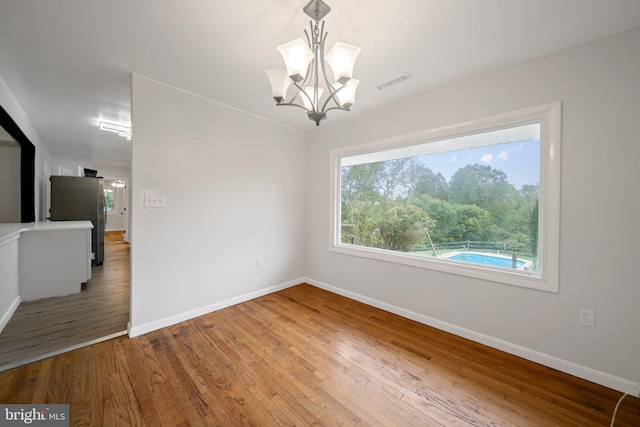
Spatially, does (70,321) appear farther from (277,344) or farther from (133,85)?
(133,85)

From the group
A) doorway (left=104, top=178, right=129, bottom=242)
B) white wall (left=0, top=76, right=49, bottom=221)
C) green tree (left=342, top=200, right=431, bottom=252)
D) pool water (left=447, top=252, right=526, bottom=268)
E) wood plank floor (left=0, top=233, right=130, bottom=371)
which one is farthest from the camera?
doorway (left=104, top=178, right=129, bottom=242)

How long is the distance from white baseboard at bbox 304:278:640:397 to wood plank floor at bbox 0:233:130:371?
9.64 feet

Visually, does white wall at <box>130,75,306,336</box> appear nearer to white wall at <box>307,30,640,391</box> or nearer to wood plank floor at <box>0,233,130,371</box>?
wood plank floor at <box>0,233,130,371</box>

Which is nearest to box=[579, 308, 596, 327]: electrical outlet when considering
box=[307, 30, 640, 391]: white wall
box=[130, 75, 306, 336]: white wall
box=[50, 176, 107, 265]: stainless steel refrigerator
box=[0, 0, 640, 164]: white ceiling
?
box=[307, 30, 640, 391]: white wall

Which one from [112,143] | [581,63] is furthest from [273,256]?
[112,143]

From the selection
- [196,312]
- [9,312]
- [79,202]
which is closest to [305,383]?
[196,312]

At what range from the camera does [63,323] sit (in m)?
2.38

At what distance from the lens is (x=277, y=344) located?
2.11 metres

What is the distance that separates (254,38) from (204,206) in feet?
5.77

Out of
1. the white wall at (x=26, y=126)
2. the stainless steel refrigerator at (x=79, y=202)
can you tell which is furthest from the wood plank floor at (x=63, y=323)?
the white wall at (x=26, y=126)

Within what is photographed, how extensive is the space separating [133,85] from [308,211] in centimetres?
256

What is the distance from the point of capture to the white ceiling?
1.43 meters

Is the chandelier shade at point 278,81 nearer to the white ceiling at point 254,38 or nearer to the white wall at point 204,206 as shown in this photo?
the white ceiling at point 254,38

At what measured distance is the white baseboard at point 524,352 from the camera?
5.32ft
